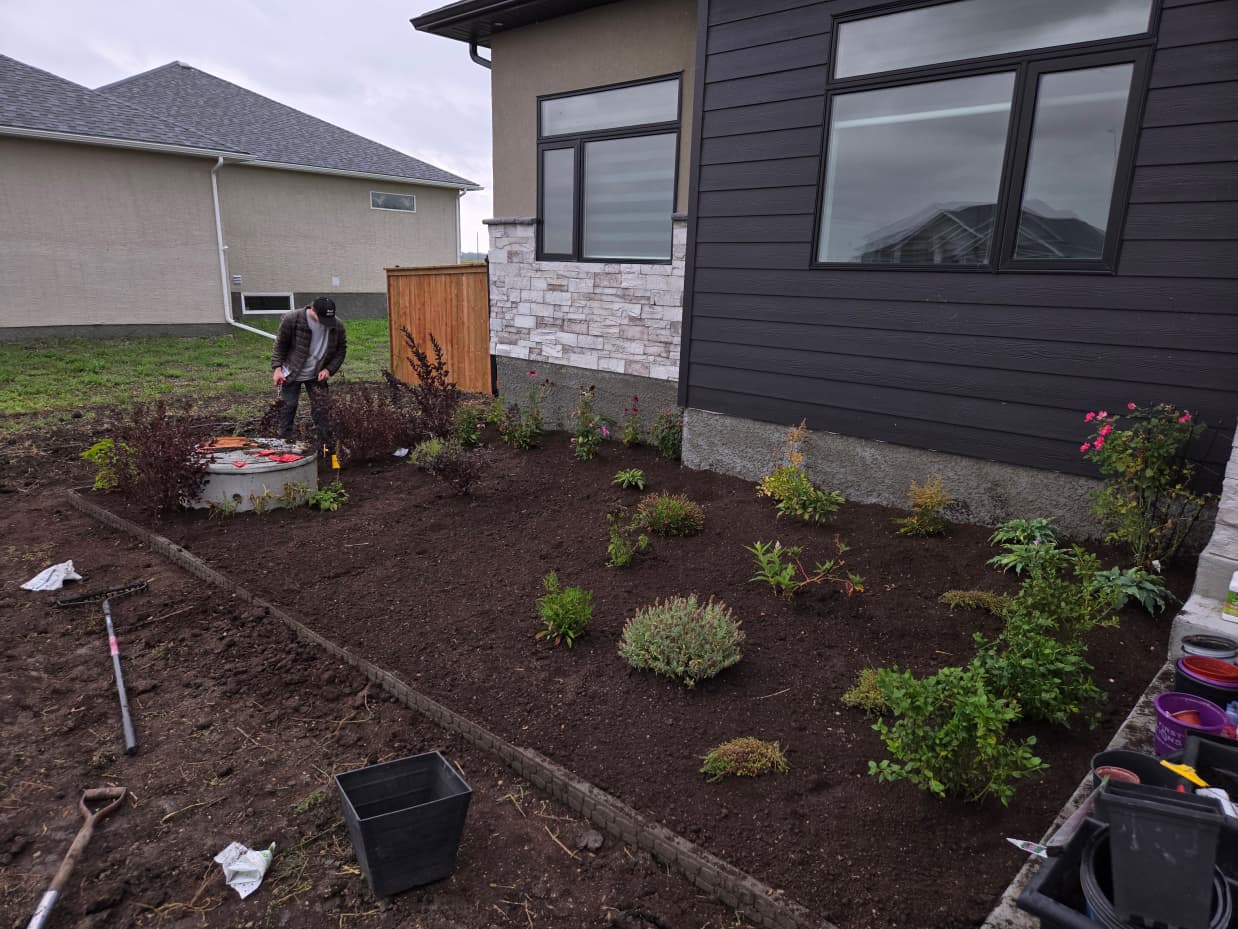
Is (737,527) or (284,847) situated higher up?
(737,527)

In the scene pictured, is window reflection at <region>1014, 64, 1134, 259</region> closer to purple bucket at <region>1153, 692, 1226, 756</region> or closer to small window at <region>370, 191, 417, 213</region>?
purple bucket at <region>1153, 692, 1226, 756</region>

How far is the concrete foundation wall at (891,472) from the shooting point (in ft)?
14.6

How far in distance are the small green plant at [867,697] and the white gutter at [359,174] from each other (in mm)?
18888

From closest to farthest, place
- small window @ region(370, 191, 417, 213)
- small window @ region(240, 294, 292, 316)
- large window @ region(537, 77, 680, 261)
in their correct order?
large window @ region(537, 77, 680, 261) → small window @ region(240, 294, 292, 316) → small window @ region(370, 191, 417, 213)

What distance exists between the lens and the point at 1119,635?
3449mm

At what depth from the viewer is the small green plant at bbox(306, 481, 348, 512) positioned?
5.93 m

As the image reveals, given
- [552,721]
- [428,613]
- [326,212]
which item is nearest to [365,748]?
[552,721]

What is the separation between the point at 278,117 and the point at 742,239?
814 inches

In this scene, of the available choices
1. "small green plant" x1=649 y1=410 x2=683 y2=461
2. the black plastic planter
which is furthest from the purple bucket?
"small green plant" x1=649 y1=410 x2=683 y2=461

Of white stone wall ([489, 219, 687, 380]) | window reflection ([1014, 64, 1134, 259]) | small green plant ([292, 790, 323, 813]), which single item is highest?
window reflection ([1014, 64, 1134, 259])

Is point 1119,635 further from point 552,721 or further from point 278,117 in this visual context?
point 278,117

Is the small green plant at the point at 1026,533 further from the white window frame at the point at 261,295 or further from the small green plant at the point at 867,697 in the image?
the white window frame at the point at 261,295

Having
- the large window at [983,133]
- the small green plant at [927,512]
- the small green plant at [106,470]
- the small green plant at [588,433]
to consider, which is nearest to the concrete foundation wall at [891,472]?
the small green plant at [927,512]

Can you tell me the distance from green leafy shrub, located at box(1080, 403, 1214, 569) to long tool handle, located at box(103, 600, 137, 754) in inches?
190
